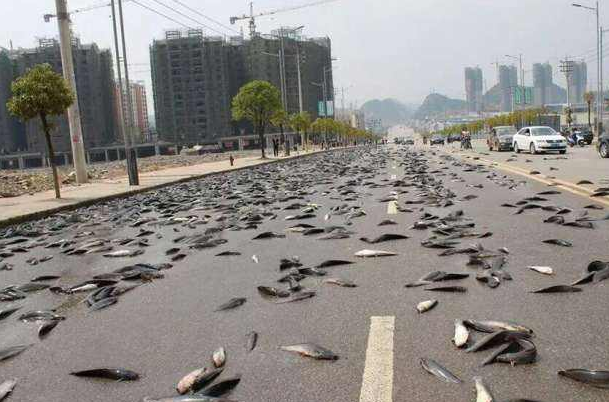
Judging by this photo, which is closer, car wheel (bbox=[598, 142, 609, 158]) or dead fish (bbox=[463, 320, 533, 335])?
dead fish (bbox=[463, 320, 533, 335])

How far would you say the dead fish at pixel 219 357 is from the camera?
167 inches

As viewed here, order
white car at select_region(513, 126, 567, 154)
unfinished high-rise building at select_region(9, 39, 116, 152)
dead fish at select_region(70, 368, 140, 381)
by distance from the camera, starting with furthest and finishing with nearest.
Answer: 1. unfinished high-rise building at select_region(9, 39, 116, 152)
2. white car at select_region(513, 126, 567, 154)
3. dead fish at select_region(70, 368, 140, 381)

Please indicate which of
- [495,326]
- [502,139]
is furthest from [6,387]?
[502,139]

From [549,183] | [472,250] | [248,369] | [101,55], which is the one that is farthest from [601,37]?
[101,55]

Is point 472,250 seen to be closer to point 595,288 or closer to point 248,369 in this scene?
point 595,288

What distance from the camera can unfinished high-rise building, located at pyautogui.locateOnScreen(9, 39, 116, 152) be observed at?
424ft

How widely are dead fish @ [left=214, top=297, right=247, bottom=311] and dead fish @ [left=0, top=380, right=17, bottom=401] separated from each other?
6.18 ft

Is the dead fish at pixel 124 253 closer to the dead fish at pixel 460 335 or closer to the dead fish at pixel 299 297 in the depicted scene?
the dead fish at pixel 299 297

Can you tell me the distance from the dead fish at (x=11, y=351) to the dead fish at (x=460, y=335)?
3.14m

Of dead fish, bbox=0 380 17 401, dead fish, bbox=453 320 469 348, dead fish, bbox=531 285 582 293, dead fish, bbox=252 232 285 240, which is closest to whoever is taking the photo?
dead fish, bbox=0 380 17 401

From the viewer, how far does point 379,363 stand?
4.05m

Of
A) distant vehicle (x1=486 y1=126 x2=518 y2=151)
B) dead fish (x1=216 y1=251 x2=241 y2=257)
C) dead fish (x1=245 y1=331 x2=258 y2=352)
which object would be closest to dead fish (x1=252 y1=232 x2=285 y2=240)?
dead fish (x1=216 y1=251 x2=241 y2=257)

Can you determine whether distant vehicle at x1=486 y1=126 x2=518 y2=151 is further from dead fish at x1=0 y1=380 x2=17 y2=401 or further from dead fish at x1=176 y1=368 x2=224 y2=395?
dead fish at x1=0 y1=380 x2=17 y2=401

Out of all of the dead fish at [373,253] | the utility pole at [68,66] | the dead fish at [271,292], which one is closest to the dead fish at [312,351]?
the dead fish at [271,292]
